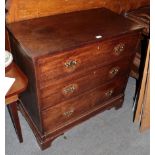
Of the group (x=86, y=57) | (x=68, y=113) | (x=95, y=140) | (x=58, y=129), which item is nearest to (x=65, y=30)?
(x=86, y=57)

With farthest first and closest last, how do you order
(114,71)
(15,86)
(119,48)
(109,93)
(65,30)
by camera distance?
(109,93)
(114,71)
(119,48)
(65,30)
(15,86)

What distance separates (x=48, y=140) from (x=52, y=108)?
30 centimetres

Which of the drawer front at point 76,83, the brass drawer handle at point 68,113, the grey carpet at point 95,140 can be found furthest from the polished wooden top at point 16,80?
the grey carpet at point 95,140

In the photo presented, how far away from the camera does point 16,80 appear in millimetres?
1350

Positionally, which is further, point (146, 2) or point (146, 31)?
point (146, 2)

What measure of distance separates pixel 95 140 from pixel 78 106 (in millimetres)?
336

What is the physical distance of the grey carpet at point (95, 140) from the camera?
167cm

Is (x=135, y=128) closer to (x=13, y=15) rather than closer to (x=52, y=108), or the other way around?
(x=52, y=108)

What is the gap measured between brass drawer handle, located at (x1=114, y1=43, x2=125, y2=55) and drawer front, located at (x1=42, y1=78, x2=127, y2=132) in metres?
0.29

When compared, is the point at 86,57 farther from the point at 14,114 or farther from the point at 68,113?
the point at 14,114

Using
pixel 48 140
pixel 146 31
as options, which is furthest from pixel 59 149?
pixel 146 31

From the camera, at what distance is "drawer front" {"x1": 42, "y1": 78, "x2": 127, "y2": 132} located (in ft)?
5.01

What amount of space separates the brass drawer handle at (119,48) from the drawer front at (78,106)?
29 cm

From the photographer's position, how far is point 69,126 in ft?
5.59
